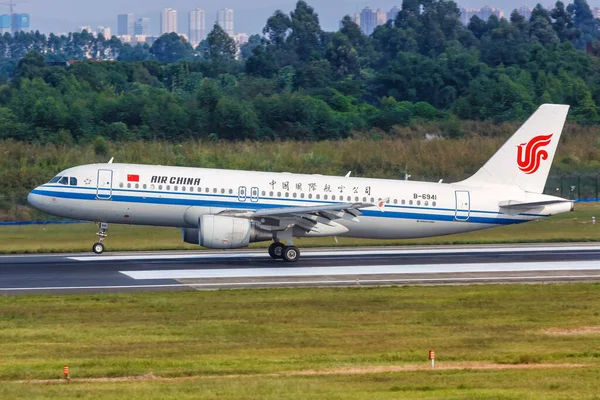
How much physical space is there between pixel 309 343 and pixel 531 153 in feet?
67.3

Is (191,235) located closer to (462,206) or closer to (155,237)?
(155,237)

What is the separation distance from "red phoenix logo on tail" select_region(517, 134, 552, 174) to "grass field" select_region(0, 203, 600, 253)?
23.7ft

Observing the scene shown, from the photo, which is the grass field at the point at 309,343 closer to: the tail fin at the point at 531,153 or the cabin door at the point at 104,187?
the cabin door at the point at 104,187

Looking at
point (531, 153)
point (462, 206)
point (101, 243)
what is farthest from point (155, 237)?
point (531, 153)

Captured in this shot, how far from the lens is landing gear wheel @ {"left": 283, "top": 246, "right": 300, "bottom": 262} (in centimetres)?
4088

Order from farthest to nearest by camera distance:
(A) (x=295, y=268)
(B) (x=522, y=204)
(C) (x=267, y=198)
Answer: (B) (x=522, y=204), (C) (x=267, y=198), (A) (x=295, y=268)

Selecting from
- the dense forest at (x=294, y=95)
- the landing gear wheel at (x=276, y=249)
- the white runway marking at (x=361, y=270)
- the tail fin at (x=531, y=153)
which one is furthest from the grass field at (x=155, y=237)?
the dense forest at (x=294, y=95)

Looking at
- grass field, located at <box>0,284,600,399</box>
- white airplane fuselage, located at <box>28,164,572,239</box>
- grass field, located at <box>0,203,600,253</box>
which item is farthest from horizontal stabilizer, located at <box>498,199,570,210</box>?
grass field, located at <box>0,284,600,399</box>

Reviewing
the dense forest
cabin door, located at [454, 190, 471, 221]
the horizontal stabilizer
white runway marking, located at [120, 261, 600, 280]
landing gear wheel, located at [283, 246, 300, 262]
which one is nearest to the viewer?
white runway marking, located at [120, 261, 600, 280]

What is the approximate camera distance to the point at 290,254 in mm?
40875

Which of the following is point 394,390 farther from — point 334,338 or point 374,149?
point 374,149

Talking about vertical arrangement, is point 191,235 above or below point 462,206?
below

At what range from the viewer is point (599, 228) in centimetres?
5294

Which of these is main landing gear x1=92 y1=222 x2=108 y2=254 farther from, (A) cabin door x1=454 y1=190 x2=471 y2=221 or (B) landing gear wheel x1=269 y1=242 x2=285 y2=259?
(A) cabin door x1=454 y1=190 x2=471 y2=221
